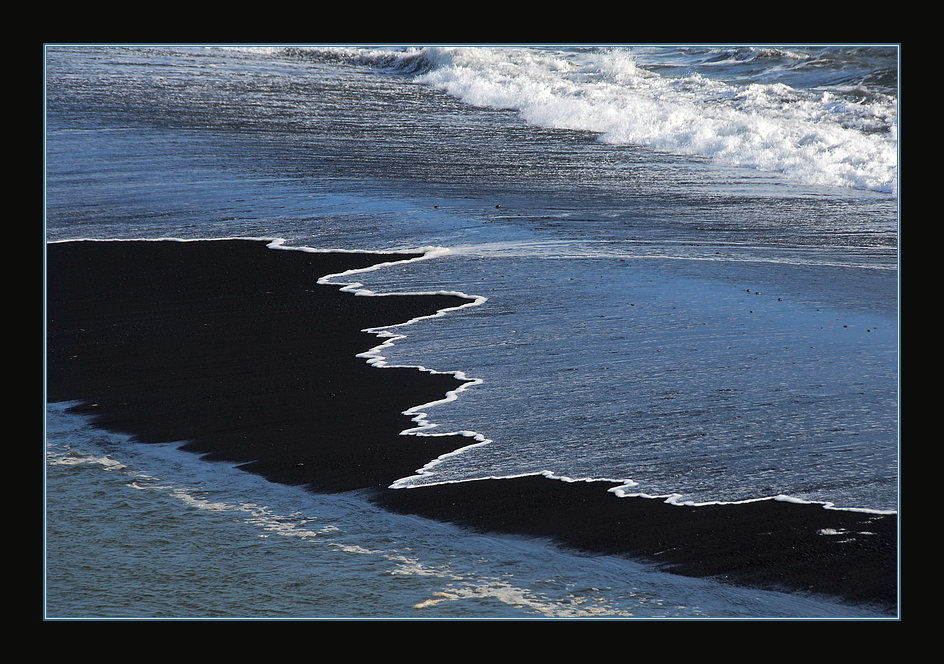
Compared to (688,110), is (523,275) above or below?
below

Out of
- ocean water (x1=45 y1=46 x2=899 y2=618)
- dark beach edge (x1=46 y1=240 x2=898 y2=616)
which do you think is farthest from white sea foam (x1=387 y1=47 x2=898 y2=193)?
dark beach edge (x1=46 y1=240 x2=898 y2=616)

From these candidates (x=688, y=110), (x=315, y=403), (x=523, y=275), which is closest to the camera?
(x=315, y=403)

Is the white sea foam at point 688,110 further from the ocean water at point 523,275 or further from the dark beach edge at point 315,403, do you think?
the dark beach edge at point 315,403

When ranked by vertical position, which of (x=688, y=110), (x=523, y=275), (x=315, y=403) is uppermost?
(x=688, y=110)

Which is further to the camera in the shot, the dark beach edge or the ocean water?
the dark beach edge

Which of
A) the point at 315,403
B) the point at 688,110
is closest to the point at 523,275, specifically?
the point at 315,403

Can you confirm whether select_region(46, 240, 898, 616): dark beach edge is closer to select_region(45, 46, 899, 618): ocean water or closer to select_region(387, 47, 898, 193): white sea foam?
select_region(45, 46, 899, 618): ocean water

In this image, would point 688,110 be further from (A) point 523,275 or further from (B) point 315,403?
(B) point 315,403
